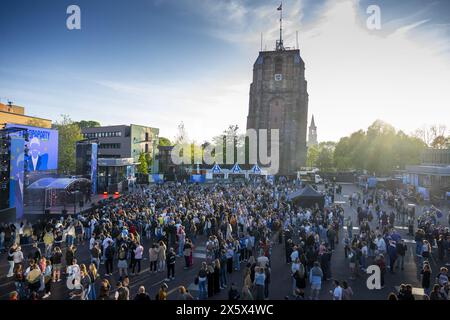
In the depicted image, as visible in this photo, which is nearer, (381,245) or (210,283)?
(210,283)

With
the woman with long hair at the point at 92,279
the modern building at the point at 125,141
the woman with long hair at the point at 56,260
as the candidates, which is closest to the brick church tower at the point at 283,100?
the modern building at the point at 125,141

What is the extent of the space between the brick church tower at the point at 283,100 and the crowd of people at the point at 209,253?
124 ft

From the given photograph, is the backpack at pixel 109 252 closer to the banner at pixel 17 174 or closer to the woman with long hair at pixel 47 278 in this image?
the woman with long hair at pixel 47 278

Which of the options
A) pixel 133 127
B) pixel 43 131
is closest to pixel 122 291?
pixel 43 131

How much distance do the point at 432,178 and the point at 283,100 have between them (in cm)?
3164

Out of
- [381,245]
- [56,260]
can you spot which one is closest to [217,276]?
[56,260]

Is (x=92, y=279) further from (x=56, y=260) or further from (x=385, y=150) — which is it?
(x=385, y=150)

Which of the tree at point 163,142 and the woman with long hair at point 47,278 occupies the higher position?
the tree at point 163,142

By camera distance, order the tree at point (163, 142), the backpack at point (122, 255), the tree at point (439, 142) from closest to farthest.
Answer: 1. the backpack at point (122, 255)
2. the tree at point (439, 142)
3. the tree at point (163, 142)

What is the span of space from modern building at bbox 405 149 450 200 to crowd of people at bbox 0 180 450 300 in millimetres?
15401

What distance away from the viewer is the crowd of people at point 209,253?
360 inches

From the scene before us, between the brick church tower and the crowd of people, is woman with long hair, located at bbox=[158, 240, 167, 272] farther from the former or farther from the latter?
the brick church tower

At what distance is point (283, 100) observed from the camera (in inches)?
2355

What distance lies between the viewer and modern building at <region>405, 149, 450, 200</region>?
30.7 metres
